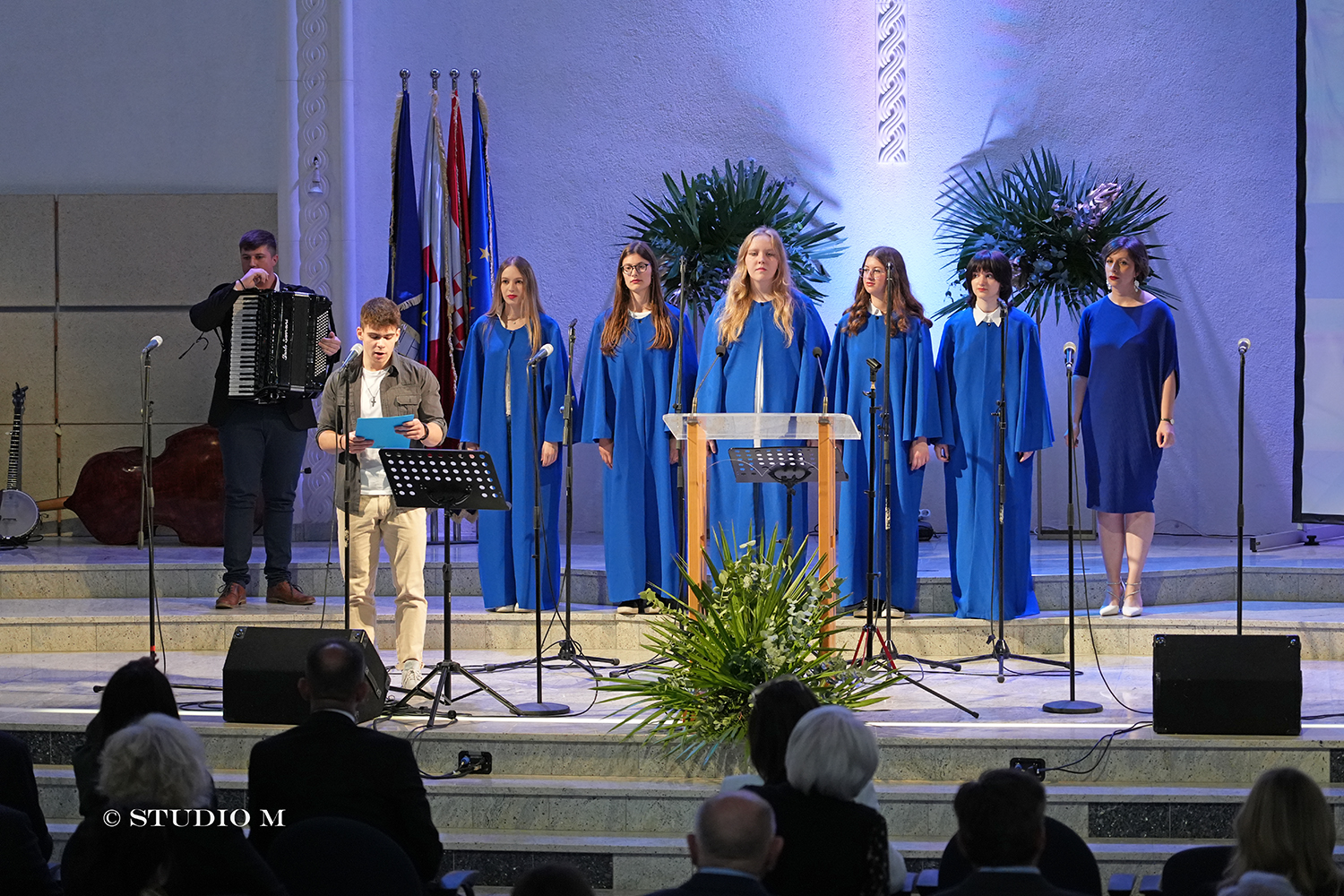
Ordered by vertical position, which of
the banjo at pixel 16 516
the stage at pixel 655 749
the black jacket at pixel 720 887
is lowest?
the stage at pixel 655 749

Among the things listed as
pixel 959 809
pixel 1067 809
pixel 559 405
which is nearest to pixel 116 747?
pixel 959 809

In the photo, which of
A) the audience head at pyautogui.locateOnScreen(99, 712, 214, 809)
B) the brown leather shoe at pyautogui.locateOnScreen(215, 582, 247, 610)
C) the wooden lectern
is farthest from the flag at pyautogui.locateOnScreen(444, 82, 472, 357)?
the audience head at pyautogui.locateOnScreen(99, 712, 214, 809)

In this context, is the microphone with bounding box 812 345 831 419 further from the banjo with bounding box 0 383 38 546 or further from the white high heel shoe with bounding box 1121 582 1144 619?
the banjo with bounding box 0 383 38 546

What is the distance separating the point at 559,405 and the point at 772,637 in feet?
7.87

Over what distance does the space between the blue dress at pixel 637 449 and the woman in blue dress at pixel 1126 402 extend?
1829 mm

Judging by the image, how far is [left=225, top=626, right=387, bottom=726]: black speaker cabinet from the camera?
5.14 metres

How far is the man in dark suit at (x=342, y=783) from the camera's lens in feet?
11.4

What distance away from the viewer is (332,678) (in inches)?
143

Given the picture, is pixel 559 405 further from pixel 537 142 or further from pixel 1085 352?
pixel 537 142

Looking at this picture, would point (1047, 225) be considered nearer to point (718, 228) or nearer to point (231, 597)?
point (718, 228)

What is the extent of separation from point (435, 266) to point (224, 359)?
5.70 ft

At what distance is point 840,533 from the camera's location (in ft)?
22.3

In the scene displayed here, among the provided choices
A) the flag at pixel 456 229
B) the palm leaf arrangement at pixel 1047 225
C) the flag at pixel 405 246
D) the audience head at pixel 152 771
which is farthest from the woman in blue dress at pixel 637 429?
the audience head at pixel 152 771

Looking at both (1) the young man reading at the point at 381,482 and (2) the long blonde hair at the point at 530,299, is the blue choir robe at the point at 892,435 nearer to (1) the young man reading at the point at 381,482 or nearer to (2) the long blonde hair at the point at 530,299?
(2) the long blonde hair at the point at 530,299
